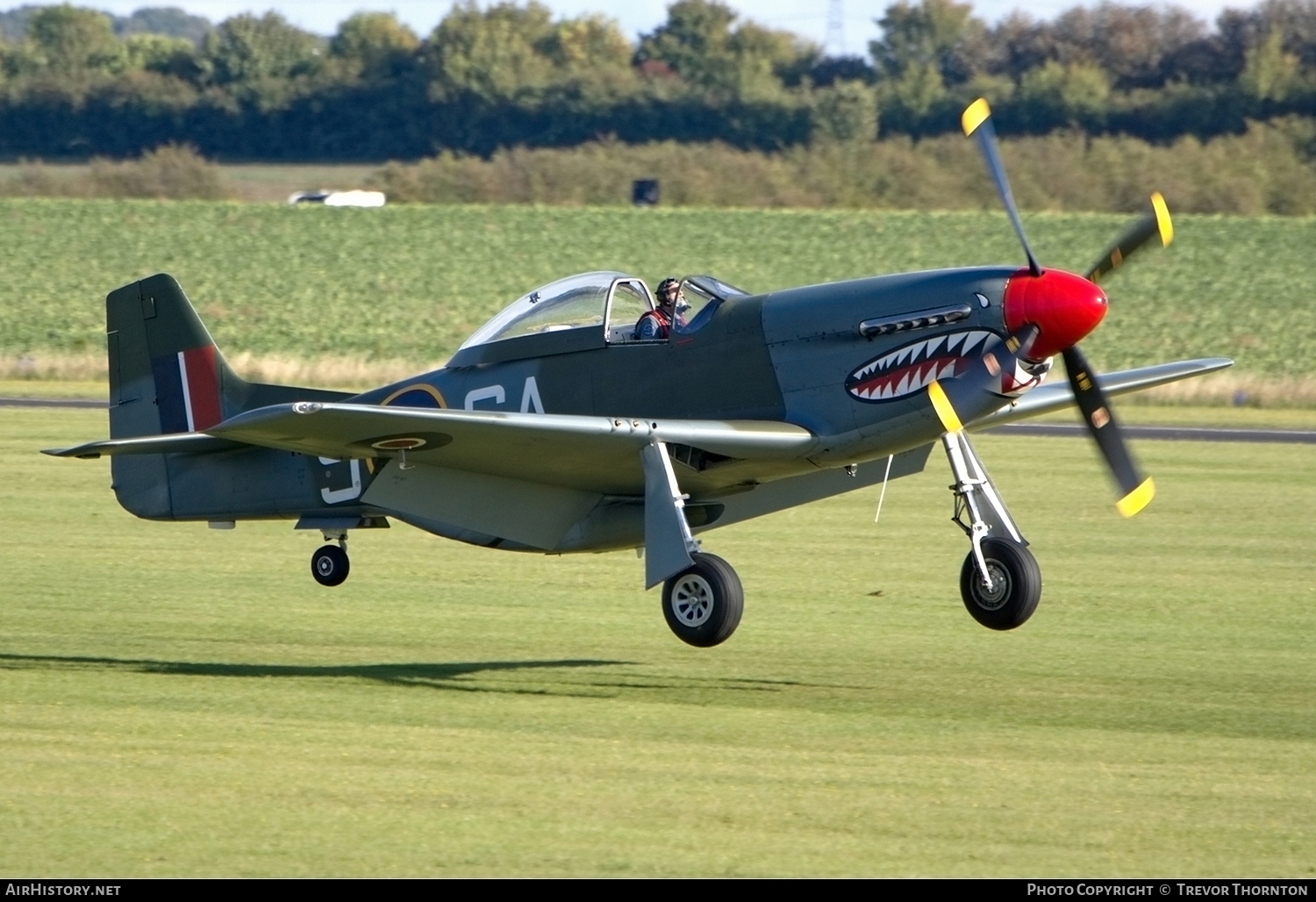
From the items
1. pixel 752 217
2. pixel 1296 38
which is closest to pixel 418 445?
pixel 752 217

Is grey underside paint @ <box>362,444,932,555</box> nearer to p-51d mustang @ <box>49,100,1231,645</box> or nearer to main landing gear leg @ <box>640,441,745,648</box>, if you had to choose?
p-51d mustang @ <box>49,100,1231,645</box>

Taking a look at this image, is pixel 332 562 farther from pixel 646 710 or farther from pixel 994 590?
pixel 994 590

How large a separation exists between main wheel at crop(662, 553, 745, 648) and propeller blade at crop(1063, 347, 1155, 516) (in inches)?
91.7

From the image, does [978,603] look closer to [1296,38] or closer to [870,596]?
[870,596]

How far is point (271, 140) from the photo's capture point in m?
87.4

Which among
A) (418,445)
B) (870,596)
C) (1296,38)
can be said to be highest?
(1296,38)

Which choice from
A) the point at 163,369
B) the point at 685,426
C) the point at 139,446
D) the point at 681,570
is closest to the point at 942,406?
the point at 685,426

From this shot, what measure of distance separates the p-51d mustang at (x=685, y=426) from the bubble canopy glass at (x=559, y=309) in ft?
0.05

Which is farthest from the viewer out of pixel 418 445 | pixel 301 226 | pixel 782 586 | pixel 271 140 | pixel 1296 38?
pixel 271 140

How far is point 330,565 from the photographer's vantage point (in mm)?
11711

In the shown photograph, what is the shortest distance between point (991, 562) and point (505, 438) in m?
3.00

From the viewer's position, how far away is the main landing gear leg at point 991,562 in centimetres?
1030

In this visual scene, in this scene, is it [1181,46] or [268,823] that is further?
[1181,46]
